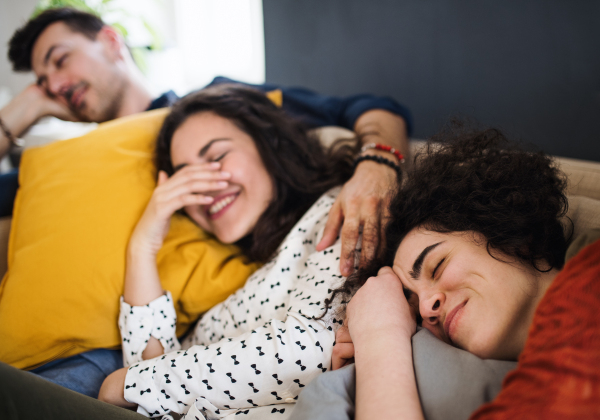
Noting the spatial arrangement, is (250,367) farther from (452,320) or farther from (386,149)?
(386,149)

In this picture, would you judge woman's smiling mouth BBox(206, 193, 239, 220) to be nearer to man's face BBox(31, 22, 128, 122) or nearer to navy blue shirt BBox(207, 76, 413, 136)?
navy blue shirt BBox(207, 76, 413, 136)

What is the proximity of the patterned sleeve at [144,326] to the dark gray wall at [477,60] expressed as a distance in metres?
1.03

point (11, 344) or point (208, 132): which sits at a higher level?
point (208, 132)

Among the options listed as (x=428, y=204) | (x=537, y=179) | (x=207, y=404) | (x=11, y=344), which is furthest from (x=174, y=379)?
(x=537, y=179)

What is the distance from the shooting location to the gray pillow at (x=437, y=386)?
500 mm

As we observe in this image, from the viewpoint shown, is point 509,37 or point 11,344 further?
point 509,37

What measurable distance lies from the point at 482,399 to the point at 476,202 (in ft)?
1.14

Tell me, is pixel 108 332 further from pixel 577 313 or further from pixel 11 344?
pixel 577 313

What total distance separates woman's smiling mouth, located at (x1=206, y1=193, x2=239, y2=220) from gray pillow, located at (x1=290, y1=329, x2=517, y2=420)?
2.19 feet

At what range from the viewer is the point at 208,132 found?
3.89 ft

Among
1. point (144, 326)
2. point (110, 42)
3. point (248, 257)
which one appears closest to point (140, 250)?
point (144, 326)

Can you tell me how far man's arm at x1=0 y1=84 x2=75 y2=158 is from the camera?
1560mm

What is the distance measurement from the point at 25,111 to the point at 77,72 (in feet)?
0.88

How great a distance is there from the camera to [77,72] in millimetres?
1665
